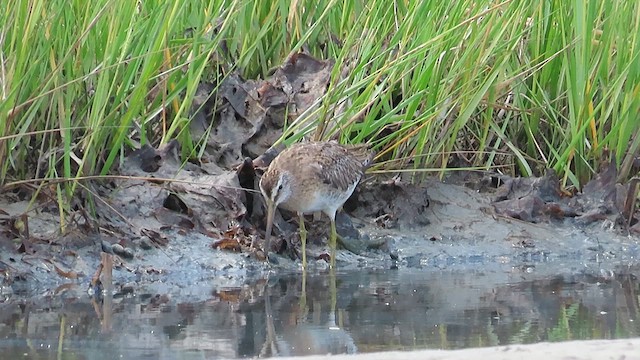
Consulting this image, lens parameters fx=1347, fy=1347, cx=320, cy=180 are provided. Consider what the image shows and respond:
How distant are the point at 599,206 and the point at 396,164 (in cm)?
126

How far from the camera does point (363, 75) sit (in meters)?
7.75

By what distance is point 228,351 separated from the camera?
4.86 m

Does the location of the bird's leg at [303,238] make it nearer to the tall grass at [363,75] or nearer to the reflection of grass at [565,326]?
the tall grass at [363,75]

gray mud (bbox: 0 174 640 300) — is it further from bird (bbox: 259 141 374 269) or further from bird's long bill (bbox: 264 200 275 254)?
bird (bbox: 259 141 374 269)

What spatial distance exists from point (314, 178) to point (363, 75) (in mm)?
727

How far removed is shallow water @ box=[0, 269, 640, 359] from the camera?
4.98 metres

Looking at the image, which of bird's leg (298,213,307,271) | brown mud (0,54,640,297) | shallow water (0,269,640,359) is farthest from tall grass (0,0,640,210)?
shallow water (0,269,640,359)

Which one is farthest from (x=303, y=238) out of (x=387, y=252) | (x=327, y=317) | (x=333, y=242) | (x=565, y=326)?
(x=565, y=326)

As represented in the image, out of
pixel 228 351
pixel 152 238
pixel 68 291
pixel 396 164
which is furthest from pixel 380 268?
pixel 228 351

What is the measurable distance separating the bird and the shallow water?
536mm

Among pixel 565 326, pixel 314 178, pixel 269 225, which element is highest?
pixel 314 178

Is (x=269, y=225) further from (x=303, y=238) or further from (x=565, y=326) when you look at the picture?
(x=565, y=326)

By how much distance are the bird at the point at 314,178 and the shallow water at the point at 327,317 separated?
536 millimetres

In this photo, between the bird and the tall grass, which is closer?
Result: the tall grass
